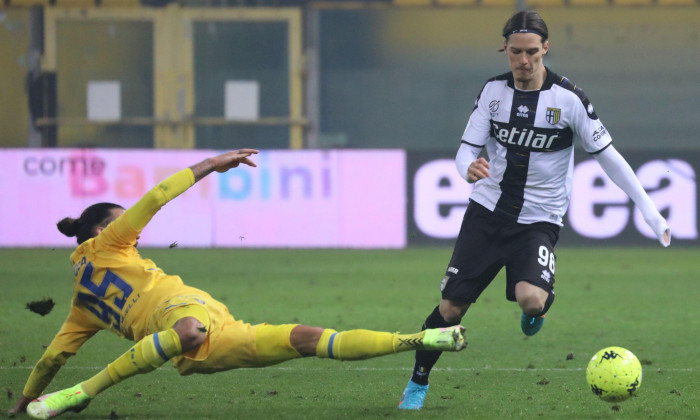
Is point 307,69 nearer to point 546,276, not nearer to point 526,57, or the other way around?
point 526,57

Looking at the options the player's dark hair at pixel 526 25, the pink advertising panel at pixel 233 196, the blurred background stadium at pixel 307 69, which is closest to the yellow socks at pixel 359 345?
the player's dark hair at pixel 526 25

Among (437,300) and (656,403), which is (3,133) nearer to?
(437,300)

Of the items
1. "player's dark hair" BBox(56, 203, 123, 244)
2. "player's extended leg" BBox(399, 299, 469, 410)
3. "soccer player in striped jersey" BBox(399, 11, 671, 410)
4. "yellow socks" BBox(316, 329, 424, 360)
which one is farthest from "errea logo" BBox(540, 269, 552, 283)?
"player's dark hair" BBox(56, 203, 123, 244)

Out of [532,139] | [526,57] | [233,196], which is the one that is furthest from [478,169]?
[233,196]

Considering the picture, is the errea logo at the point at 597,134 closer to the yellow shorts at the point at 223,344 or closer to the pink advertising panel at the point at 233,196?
the yellow shorts at the point at 223,344

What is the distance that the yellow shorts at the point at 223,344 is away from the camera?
208 inches

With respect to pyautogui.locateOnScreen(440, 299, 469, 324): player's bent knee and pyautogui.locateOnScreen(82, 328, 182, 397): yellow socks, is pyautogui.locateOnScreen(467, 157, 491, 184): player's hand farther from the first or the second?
pyautogui.locateOnScreen(82, 328, 182, 397): yellow socks

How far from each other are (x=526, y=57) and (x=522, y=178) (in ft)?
2.16

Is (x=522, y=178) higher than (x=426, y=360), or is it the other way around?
(x=522, y=178)

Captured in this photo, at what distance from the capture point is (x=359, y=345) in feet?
17.0

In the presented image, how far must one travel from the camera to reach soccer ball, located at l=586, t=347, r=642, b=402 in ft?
18.4

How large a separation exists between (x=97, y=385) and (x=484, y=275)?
2070mm

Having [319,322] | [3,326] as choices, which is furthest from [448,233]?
[3,326]

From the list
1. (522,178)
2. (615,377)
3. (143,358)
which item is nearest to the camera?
(143,358)
